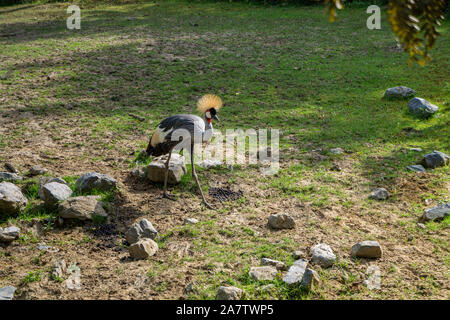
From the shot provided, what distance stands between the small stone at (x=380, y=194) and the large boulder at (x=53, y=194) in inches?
120

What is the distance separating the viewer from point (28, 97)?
7.34 meters

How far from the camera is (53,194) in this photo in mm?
4367

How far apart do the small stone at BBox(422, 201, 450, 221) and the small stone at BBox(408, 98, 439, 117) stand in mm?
2812

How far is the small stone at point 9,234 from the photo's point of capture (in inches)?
153

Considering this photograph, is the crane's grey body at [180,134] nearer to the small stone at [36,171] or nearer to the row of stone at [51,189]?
the row of stone at [51,189]

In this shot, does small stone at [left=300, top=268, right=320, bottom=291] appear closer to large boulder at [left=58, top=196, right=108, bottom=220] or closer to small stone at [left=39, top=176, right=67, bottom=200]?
large boulder at [left=58, top=196, right=108, bottom=220]

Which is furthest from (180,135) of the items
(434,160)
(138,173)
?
(434,160)

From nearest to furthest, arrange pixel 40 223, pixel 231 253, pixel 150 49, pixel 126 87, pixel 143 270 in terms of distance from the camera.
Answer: pixel 143 270 → pixel 231 253 → pixel 40 223 → pixel 126 87 → pixel 150 49

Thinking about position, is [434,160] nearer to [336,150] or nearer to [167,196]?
[336,150]

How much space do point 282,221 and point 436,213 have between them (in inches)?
56.9

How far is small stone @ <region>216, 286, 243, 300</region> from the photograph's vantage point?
321 cm

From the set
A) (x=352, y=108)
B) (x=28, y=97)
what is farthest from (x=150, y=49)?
(x=352, y=108)

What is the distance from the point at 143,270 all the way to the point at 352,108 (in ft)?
15.9

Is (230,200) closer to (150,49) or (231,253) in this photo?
(231,253)
